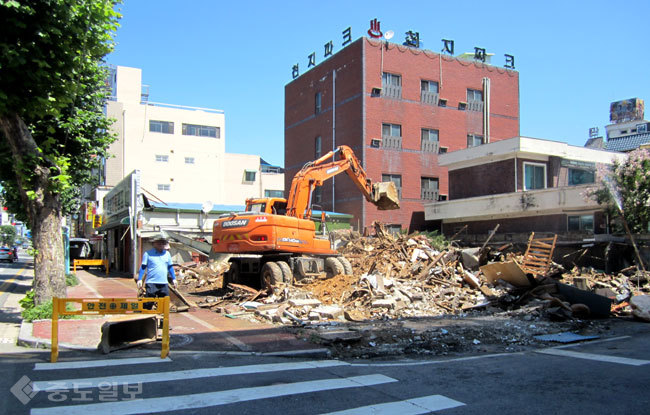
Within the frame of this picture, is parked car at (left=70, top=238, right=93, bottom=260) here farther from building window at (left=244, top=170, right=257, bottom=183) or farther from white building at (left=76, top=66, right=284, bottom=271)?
building window at (left=244, top=170, right=257, bottom=183)

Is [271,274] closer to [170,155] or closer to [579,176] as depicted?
[579,176]

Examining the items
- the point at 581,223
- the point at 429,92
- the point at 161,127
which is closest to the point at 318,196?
the point at 429,92

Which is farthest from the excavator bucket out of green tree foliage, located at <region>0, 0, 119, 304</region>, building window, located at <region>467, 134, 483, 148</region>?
building window, located at <region>467, 134, 483, 148</region>

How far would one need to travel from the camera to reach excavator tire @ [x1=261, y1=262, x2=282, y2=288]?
595 inches

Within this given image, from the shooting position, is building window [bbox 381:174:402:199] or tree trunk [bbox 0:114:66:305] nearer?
tree trunk [bbox 0:114:66:305]

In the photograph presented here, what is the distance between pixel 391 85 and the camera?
3388cm

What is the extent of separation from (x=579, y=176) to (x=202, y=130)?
36.1 m

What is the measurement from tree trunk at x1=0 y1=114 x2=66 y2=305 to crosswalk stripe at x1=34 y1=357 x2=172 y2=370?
4412mm

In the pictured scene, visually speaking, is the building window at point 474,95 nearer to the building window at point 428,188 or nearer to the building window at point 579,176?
the building window at point 428,188

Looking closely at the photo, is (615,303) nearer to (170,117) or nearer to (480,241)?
(480,241)

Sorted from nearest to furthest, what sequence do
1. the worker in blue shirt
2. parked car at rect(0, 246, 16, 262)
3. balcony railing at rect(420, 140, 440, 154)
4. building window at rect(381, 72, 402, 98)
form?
the worker in blue shirt → building window at rect(381, 72, 402, 98) → balcony railing at rect(420, 140, 440, 154) → parked car at rect(0, 246, 16, 262)

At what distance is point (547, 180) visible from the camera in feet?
93.6

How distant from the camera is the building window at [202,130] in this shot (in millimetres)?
50906

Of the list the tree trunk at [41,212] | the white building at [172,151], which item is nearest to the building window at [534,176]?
the tree trunk at [41,212]
